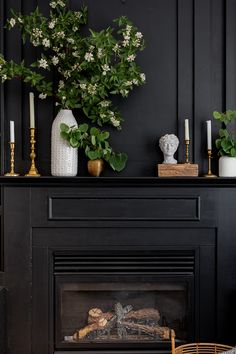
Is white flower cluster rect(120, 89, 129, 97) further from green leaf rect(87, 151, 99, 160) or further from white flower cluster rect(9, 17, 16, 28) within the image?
white flower cluster rect(9, 17, 16, 28)

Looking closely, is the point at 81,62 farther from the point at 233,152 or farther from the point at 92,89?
the point at 233,152

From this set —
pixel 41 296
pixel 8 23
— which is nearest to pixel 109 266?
pixel 41 296

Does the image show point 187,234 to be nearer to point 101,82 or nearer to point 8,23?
point 101,82

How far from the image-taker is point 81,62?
2846 millimetres

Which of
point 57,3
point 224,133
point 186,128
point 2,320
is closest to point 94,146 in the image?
point 186,128

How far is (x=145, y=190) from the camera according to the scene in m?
2.83

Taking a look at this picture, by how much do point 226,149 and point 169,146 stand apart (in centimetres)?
34

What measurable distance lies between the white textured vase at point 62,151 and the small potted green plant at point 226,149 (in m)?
0.86

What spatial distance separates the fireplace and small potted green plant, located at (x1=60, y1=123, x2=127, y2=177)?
51 centimetres

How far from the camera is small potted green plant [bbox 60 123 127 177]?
279cm

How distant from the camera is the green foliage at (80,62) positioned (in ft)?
9.17

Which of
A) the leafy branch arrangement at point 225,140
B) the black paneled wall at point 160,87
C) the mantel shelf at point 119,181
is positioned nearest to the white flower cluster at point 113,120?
the black paneled wall at point 160,87

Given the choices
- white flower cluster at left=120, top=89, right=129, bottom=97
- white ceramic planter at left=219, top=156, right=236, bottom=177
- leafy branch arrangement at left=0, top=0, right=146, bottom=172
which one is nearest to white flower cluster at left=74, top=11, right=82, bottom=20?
leafy branch arrangement at left=0, top=0, right=146, bottom=172

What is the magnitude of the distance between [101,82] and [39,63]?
38 centimetres
